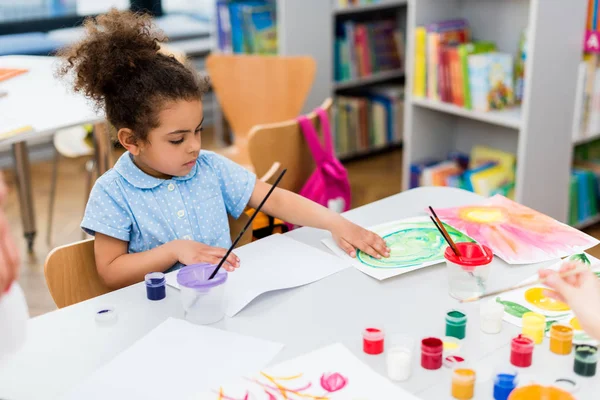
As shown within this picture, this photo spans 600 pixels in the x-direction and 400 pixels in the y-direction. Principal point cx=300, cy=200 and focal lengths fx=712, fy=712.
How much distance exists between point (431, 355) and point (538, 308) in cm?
27

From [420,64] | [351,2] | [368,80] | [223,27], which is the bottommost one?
[368,80]

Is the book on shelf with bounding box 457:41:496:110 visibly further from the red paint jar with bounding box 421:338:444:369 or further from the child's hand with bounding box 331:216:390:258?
the red paint jar with bounding box 421:338:444:369

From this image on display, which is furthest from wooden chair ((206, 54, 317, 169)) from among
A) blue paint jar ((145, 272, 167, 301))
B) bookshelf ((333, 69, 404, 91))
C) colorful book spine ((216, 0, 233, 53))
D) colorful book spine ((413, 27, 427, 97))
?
blue paint jar ((145, 272, 167, 301))

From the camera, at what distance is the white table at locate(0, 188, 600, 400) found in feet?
3.37

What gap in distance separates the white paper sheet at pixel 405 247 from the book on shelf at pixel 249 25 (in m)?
2.42

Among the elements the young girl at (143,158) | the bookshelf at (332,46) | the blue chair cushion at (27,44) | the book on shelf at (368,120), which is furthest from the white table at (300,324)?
the blue chair cushion at (27,44)

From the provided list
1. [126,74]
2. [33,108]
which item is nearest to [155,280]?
[126,74]

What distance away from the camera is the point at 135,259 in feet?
4.60

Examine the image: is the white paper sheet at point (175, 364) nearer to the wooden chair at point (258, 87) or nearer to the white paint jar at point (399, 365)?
the white paint jar at point (399, 365)

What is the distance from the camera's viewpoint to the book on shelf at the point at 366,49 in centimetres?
400

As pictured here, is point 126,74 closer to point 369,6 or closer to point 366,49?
point 369,6

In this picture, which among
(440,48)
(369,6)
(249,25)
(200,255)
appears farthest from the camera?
(369,6)

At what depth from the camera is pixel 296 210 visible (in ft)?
5.21

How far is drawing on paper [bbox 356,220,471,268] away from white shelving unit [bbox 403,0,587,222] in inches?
54.6
